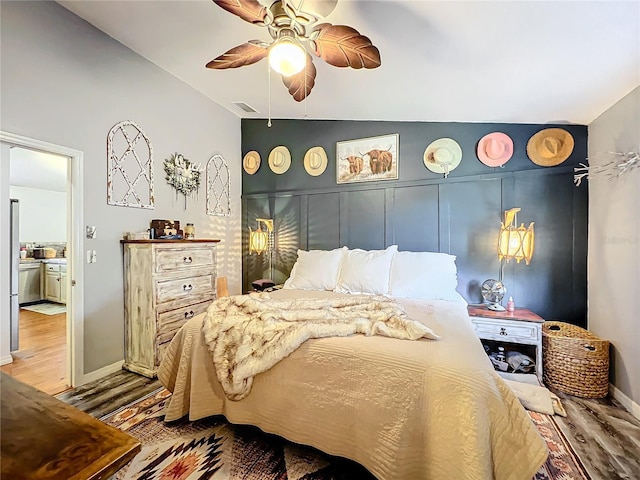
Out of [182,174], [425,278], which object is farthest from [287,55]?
A: [182,174]

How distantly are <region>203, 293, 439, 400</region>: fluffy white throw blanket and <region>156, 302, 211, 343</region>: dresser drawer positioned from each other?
0.98 meters

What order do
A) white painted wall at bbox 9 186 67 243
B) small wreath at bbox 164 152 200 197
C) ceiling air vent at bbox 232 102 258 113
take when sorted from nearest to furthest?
small wreath at bbox 164 152 200 197 < ceiling air vent at bbox 232 102 258 113 < white painted wall at bbox 9 186 67 243

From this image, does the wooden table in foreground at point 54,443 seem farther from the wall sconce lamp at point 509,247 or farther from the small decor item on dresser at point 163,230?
the wall sconce lamp at point 509,247

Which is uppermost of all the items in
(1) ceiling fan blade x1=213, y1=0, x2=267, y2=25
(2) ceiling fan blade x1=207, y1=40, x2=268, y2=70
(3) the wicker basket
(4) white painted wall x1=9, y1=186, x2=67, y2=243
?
(1) ceiling fan blade x1=213, y1=0, x2=267, y2=25

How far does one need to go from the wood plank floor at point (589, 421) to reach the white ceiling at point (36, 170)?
2726 mm

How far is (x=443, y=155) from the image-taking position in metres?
3.16

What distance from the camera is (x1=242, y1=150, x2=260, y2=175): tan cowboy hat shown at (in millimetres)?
4277

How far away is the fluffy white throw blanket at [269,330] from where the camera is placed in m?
1.58

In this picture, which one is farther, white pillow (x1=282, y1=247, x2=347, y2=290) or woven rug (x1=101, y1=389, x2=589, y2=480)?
white pillow (x1=282, y1=247, x2=347, y2=290)

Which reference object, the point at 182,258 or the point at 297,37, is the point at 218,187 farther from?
the point at 297,37

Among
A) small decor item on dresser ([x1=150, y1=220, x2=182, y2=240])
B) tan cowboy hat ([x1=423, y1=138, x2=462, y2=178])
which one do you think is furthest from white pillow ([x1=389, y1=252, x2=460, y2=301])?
small decor item on dresser ([x1=150, y1=220, x2=182, y2=240])

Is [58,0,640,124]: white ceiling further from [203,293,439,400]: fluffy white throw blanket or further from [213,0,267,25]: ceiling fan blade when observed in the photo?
[203,293,439,400]: fluffy white throw blanket

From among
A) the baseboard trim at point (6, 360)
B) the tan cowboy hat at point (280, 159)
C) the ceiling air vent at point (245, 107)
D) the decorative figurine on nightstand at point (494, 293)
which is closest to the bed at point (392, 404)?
the decorative figurine on nightstand at point (494, 293)

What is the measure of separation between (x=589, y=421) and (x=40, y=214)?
8786mm
